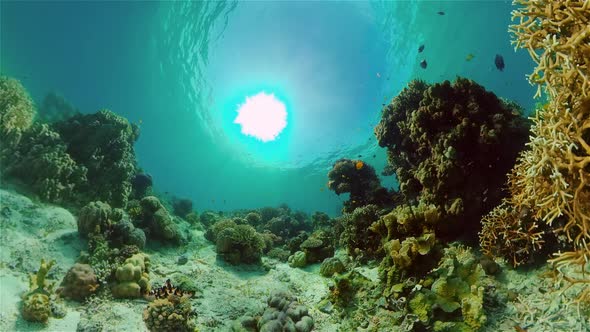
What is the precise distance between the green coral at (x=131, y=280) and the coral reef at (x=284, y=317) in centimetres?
288

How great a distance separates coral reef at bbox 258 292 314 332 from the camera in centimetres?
567

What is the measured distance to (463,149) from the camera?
716cm

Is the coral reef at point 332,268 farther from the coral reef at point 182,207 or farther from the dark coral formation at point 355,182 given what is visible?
the coral reef at point 182,207

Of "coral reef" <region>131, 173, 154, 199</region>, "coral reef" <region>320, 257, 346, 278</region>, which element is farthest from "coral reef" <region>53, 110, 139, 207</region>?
"coral reef" <region>320, 257, 346, 278</region>

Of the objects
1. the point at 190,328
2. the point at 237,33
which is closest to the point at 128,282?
the point at 190,328

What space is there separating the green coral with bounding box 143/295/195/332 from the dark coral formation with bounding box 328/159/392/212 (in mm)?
6489

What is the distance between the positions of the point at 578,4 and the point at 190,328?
720cm

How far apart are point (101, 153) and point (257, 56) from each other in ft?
85.7

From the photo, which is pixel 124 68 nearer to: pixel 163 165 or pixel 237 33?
pixel 237 33

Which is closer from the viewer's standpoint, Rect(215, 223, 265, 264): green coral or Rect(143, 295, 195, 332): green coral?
Rect(143, 295, 195, 332): green coral

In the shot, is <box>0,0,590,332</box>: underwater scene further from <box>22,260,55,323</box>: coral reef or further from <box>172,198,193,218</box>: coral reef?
<box>172,198,193,218</box>: coral reef

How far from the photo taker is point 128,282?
22.8 ft

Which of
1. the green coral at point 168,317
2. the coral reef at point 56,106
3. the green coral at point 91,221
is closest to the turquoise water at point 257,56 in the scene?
the coral reef at point 56,106

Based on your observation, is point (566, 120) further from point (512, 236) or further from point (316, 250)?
point (316, 250)
